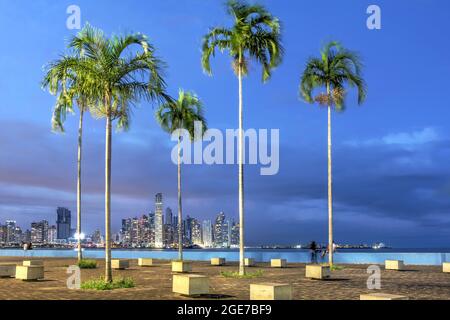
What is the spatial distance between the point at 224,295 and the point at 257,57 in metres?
14.6

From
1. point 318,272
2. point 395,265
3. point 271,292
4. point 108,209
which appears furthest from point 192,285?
point 395,265

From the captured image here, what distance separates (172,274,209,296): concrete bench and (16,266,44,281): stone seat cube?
926cm

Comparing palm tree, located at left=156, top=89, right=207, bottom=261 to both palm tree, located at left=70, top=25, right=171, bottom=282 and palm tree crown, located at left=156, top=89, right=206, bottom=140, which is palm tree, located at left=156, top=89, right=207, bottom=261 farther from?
palm tree, located at left=70, top=25, right=171, bottom=282

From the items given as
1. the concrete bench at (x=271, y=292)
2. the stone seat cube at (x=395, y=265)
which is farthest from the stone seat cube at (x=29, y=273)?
the stone seat cube at (x=395, y=265)

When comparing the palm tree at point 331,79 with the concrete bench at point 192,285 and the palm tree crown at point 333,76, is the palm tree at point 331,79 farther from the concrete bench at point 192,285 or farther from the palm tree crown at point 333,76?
the concrete bench at point 192,285

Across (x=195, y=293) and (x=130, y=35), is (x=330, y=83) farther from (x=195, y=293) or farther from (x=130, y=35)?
(x=195, y=293)

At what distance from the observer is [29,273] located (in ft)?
81.4

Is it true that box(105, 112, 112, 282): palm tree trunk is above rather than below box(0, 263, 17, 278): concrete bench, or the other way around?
above

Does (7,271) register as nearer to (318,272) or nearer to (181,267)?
(181,267)

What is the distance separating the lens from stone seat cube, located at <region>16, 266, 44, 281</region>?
2477cm

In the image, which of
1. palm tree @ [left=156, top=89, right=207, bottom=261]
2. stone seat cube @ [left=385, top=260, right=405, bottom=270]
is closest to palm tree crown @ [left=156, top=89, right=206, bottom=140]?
palm tree @ [left=156, top=89, right=207, bottom=261]

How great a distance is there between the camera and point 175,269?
32406mm

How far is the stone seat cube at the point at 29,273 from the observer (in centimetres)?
2477
